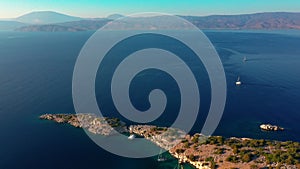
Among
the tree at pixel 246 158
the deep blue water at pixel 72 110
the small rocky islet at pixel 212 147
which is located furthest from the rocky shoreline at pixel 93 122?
the tree at pixel 246 158

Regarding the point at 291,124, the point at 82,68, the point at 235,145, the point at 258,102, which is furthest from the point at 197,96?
the point at 82,68

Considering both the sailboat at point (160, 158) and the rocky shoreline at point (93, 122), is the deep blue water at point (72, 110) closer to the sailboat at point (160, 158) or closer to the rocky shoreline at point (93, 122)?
the sailboat at point (160, 158)

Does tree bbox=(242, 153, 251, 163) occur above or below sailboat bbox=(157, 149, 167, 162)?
above

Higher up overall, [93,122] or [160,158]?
[93,122]

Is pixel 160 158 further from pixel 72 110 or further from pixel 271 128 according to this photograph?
pixel 72 110

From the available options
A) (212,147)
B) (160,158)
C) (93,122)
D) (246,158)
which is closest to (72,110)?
(93,122)

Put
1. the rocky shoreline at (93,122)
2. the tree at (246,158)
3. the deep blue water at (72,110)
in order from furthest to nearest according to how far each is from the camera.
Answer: the rocky shoreline at (93,122), the deep blue water at (72,110), the tree at (246,158)

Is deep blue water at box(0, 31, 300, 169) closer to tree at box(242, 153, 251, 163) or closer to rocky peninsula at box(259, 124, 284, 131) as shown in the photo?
rocky peninsula at box(259, 124, 284, 131)

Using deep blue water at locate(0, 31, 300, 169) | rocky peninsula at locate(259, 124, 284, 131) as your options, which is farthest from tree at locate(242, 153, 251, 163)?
rocky peninsula at locate(259, 124, 284, 131)

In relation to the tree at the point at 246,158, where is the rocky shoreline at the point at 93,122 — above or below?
below
